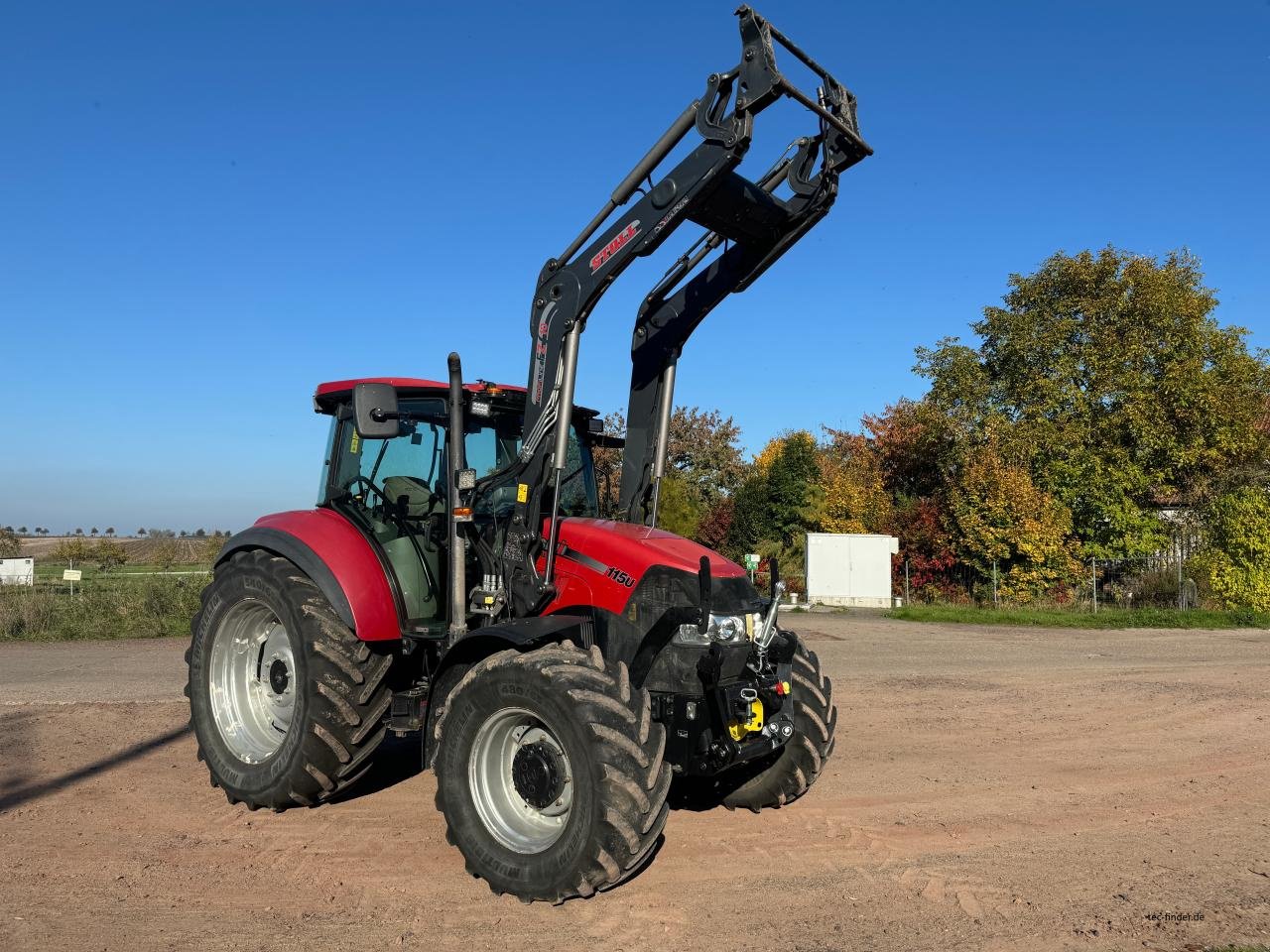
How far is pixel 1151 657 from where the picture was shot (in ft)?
50.9

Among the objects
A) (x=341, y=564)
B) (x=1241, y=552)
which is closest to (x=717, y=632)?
(x=341, y=564)

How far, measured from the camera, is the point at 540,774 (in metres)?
4.75

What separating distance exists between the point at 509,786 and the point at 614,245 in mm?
2878

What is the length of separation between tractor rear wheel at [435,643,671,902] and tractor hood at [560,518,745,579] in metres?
0.66

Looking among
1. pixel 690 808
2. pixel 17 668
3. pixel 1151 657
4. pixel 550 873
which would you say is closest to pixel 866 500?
pixel 1151 657

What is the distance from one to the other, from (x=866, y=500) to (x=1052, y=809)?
2465 centimetres

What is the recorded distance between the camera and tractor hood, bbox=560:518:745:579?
5223 millimetres

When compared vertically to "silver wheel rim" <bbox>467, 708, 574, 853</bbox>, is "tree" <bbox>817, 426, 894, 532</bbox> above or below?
above

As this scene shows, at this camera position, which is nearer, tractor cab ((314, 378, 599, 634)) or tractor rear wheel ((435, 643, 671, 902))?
tractor rear wheel ((435, 643, 671, 902))

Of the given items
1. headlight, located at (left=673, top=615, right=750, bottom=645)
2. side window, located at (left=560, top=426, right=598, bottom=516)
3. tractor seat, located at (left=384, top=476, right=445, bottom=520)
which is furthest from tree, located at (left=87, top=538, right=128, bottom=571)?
headlight, located at (left=673, top=615, right=750, bottom=645)

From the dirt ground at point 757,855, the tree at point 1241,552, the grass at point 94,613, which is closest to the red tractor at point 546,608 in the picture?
the dirt ground at point 757,855

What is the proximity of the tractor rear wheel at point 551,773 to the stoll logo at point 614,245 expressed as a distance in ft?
6.80

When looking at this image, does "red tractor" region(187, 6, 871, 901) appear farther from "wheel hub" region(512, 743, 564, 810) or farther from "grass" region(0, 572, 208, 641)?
"grass" region(0, 572, 208, 641)

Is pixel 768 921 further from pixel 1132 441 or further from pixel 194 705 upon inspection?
pixel 1132 441
